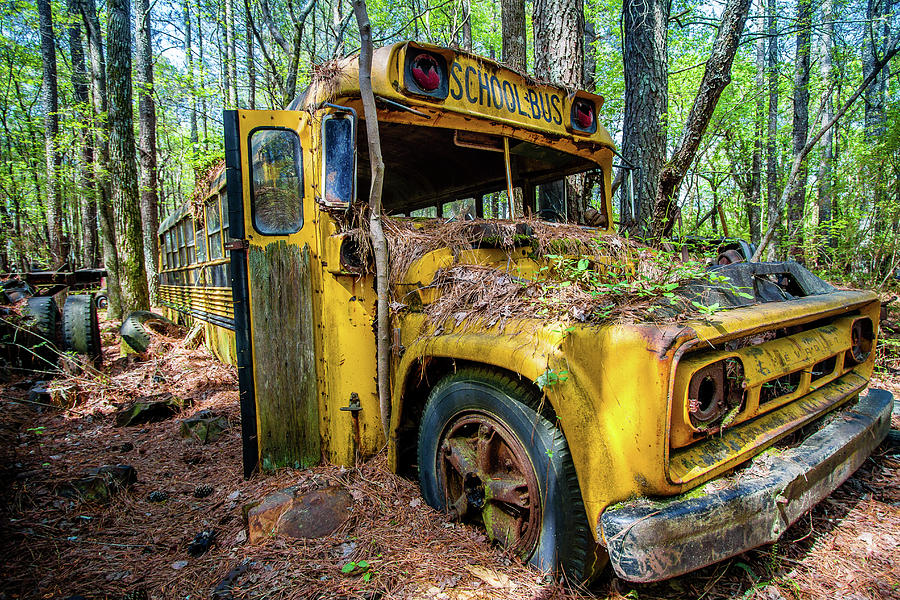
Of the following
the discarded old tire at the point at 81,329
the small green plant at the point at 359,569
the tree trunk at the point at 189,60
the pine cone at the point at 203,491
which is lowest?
the pine cone at the point at 203,491

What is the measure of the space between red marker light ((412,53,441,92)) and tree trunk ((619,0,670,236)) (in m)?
3.49

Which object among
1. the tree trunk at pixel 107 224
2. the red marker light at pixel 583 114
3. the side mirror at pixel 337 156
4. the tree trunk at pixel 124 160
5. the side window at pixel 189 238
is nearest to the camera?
the side mirror at pixel 337 156

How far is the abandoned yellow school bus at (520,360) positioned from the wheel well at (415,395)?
13 millimetres

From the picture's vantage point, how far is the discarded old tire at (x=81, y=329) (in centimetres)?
543

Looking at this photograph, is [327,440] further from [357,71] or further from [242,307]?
[357,71]

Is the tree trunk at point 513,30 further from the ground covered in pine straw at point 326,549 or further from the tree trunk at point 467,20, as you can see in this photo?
the ground covered in pine straw at point 326,549

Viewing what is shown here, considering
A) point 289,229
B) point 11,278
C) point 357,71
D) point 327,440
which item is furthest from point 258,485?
point 11,278

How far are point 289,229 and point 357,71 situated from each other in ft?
3.07

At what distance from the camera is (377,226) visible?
2426mm

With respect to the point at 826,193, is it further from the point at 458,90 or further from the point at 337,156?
the point at 337,156

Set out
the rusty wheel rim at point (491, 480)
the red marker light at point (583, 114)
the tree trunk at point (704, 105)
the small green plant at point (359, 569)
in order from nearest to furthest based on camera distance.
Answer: the rusty wheel rim at point (491, 480) → the small green plant at point (359, 569) → the red marker light at point (583, 114) → the tree trunk at point (704, 105)

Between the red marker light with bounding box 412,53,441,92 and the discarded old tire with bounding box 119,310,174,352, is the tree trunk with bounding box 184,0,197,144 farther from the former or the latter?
the red marker light with bounding box 412,53,441,92

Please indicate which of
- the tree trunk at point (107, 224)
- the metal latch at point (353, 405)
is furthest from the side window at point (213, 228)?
the tree trunk at point (107, 224)

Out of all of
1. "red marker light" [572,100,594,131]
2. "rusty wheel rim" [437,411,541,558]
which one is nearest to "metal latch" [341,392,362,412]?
"rusty wheel rim" [437,411,541,558]
